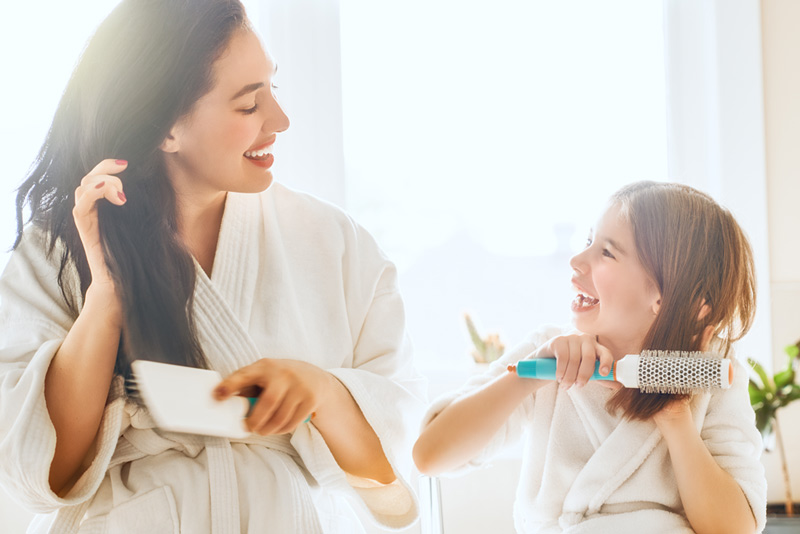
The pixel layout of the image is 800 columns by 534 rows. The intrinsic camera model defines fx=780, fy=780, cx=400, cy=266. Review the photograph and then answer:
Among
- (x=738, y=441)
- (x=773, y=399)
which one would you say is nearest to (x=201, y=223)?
(x=738, y=441)

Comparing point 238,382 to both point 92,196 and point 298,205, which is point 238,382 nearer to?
point 92,196

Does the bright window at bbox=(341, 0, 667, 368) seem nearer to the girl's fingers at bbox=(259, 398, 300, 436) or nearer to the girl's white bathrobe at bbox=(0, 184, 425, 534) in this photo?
the girl's white bathrobe at bbox=(0, 184, 425, 534)

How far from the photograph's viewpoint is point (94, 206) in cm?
75

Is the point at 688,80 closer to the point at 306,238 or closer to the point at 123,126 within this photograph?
the point at 306,238

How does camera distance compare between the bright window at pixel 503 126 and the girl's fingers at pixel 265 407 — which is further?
the bright window at pixel 503 126

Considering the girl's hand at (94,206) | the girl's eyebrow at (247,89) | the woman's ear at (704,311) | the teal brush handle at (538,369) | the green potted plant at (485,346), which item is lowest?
the green potted plant at (485,346)

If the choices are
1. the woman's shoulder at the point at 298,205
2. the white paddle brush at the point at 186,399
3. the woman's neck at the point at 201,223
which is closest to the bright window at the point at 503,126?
the woman's shoulder at the point at 298,205

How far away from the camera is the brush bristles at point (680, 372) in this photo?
71 centimetres

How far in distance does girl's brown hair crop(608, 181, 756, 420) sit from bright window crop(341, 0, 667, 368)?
637 mm

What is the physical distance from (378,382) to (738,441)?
40 cm

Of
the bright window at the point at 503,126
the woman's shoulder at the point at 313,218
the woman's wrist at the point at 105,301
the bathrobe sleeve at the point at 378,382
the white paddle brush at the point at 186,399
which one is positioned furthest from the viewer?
the bright window at the point at 503,126

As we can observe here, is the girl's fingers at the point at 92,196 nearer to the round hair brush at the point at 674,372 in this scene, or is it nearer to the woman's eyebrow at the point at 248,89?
the woman's eyebrow at the point at 248,89

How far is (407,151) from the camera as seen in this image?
4.96 ft

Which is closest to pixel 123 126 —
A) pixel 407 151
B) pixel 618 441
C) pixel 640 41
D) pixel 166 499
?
pixel 166 499
